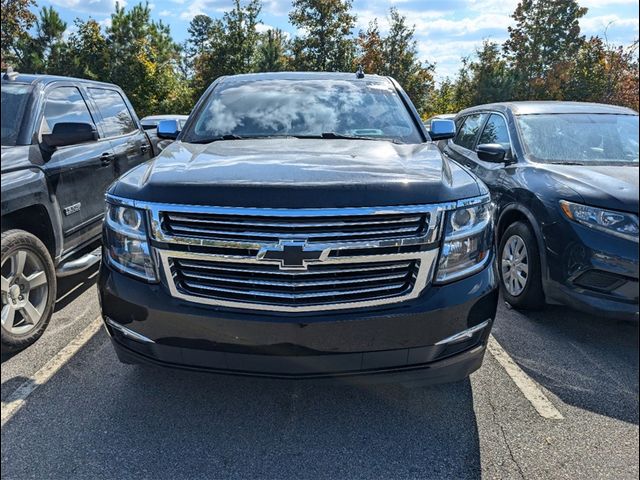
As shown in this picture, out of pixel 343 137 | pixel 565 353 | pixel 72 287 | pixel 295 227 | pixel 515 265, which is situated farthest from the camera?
pixel 72 287

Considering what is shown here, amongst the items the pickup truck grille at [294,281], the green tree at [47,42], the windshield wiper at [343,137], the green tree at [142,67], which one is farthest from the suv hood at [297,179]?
the green tree at [142,67]

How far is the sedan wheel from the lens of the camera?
382cm

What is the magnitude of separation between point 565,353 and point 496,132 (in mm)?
2541

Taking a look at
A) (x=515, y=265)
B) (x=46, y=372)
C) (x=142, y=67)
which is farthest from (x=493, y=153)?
(x=142, y=67)

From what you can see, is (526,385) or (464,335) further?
(526,385)

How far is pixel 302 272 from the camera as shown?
6.75 ft

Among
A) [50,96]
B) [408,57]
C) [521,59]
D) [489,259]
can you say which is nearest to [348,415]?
[489,259]

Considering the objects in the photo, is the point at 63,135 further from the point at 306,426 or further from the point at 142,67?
the point at 142,67

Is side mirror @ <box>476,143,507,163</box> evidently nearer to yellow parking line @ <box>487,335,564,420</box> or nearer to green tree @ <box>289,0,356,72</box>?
yellow parking line @ <box>487,335,564,420</box>

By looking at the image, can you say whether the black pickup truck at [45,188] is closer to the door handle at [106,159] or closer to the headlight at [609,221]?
the door handle at [106,159]

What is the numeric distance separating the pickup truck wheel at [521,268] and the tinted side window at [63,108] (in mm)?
3854

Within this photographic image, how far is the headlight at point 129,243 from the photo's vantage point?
220 cm

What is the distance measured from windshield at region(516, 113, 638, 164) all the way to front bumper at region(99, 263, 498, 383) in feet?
2.69

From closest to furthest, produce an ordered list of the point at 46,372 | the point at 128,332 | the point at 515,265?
the point at 128,332 < the point at 46,372 < the point at 515,265
